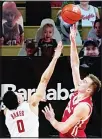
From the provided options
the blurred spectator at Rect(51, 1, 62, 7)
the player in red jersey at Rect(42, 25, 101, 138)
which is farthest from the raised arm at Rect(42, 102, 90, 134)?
the blurred spectator at Rect(51, 1, 62, 7)

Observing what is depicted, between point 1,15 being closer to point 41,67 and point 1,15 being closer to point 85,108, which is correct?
point 41,67

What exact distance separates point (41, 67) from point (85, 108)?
81 cm

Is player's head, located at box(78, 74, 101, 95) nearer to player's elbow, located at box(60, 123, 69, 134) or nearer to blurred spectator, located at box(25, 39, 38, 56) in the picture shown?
player's elbow, located at box(60, 123, 69, 134)

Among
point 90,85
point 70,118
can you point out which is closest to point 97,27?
point 90,85

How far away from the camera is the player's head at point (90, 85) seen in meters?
6.71

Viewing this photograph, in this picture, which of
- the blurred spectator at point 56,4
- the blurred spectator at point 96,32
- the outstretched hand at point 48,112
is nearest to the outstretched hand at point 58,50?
the blurred spectator at point 96,32

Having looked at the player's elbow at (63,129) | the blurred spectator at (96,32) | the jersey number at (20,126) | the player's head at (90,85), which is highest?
the blurred spectator at (96,32)

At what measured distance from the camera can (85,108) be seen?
264 inches

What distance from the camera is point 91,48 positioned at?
271 inches

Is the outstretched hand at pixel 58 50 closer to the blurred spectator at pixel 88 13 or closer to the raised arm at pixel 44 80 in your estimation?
the raised arm at pixel 44 80

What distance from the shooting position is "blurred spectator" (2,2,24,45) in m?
6.94

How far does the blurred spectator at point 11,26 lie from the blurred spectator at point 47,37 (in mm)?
259

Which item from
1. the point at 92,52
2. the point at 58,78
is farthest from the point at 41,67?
the point at 92,52

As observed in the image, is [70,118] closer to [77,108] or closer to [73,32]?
[77,108]
